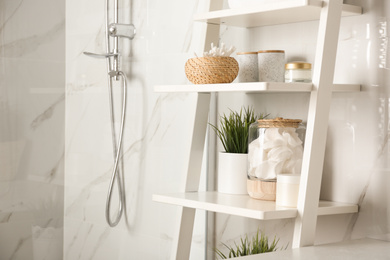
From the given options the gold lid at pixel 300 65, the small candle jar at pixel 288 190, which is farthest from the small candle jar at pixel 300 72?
the small candle jar at pixel 288 190

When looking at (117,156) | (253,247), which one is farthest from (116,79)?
(253,247)

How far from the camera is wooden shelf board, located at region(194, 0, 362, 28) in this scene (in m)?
1.53

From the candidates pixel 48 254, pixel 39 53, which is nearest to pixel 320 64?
pixel 39 53

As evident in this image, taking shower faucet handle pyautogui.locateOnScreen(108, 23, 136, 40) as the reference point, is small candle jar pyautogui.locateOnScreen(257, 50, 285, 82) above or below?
below

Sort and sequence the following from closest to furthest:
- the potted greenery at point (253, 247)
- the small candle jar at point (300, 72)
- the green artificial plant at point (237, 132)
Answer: the small candle jar at point (300, 72)
the potted greenery at point (253, 247)
the green artificial plant at point (237, 132)

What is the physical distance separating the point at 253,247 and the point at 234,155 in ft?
0.88

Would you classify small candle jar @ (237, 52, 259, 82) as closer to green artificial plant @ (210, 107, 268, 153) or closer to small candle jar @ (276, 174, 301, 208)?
green artificial plant @ (210, 107, 268, 153)

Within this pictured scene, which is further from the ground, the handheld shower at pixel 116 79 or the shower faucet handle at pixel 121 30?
the shower faucet handle at pixel 121 30

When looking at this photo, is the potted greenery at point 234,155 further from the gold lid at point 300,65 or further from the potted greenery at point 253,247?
the gold lid at point 300,65

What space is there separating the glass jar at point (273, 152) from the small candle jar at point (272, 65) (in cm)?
13

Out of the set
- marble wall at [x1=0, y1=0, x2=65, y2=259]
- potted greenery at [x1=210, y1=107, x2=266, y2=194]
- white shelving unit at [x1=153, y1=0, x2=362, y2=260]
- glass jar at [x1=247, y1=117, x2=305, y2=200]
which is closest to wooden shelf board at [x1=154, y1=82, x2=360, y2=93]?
white shelving unit at [x1=153, y1=0, x2=362, y2=260]

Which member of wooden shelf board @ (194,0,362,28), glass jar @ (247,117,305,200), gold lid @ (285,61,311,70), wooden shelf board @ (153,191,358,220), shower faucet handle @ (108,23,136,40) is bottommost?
wooden shelf board @ (153,191,358,220)

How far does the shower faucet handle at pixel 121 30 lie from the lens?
6.25 ft

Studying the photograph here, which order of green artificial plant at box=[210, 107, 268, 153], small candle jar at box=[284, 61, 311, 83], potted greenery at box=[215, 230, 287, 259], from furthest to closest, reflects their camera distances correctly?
1. green artificial plant at box=[210, 107, 268, 153]
2. potted greenery at box=[215, 230, 287, 259]
3. small candle jar at box=[284, 61, 311, 83]
